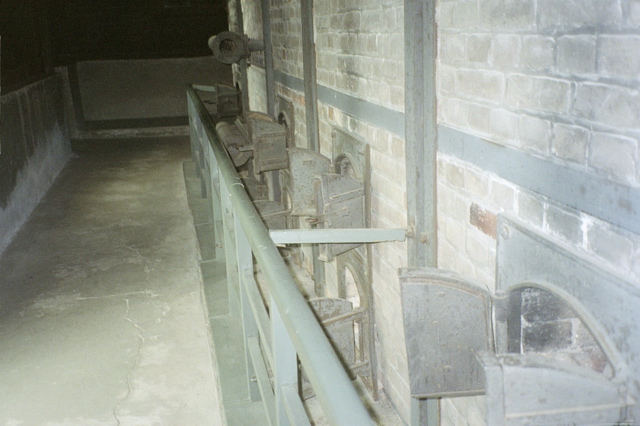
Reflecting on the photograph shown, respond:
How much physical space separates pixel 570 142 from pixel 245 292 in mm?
1347

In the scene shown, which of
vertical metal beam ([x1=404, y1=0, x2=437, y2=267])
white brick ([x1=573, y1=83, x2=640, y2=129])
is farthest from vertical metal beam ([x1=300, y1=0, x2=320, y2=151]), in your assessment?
white brick ([x1=573, y1=83, x2=640, y2=129])

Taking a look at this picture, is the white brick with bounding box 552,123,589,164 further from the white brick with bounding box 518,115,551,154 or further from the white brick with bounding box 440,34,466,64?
the white brick with bounding box 440,34,466,64

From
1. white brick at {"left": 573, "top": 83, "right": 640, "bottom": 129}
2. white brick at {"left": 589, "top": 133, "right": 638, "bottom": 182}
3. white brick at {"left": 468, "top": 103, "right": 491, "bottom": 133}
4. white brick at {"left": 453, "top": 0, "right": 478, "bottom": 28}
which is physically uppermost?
white brick at {"left": 453, "top": 0, "right": 478, "bottom": 28}

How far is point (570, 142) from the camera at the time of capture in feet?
6.08

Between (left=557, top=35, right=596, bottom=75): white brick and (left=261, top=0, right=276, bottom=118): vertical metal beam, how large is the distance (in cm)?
507

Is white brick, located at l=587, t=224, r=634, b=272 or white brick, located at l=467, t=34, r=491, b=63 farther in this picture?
white brick, located at l=467, t=34, r=491, b=63

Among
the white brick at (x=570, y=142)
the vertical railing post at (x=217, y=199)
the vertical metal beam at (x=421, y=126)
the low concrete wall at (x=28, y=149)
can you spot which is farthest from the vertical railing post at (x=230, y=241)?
the low concrete wall at (x=28, y=149)

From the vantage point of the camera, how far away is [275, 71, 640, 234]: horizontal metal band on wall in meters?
1.65

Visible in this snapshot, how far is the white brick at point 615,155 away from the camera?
1.61 metres

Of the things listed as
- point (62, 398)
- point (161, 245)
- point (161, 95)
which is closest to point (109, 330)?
point (62, 398)

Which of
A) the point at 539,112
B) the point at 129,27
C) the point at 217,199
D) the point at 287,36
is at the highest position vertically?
the point at 129,27

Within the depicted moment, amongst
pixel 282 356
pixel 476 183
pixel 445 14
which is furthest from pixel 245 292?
pixel 445 14

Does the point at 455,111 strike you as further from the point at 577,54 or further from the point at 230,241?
the point at 230,241

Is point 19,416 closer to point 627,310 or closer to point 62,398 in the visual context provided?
point 62,398
